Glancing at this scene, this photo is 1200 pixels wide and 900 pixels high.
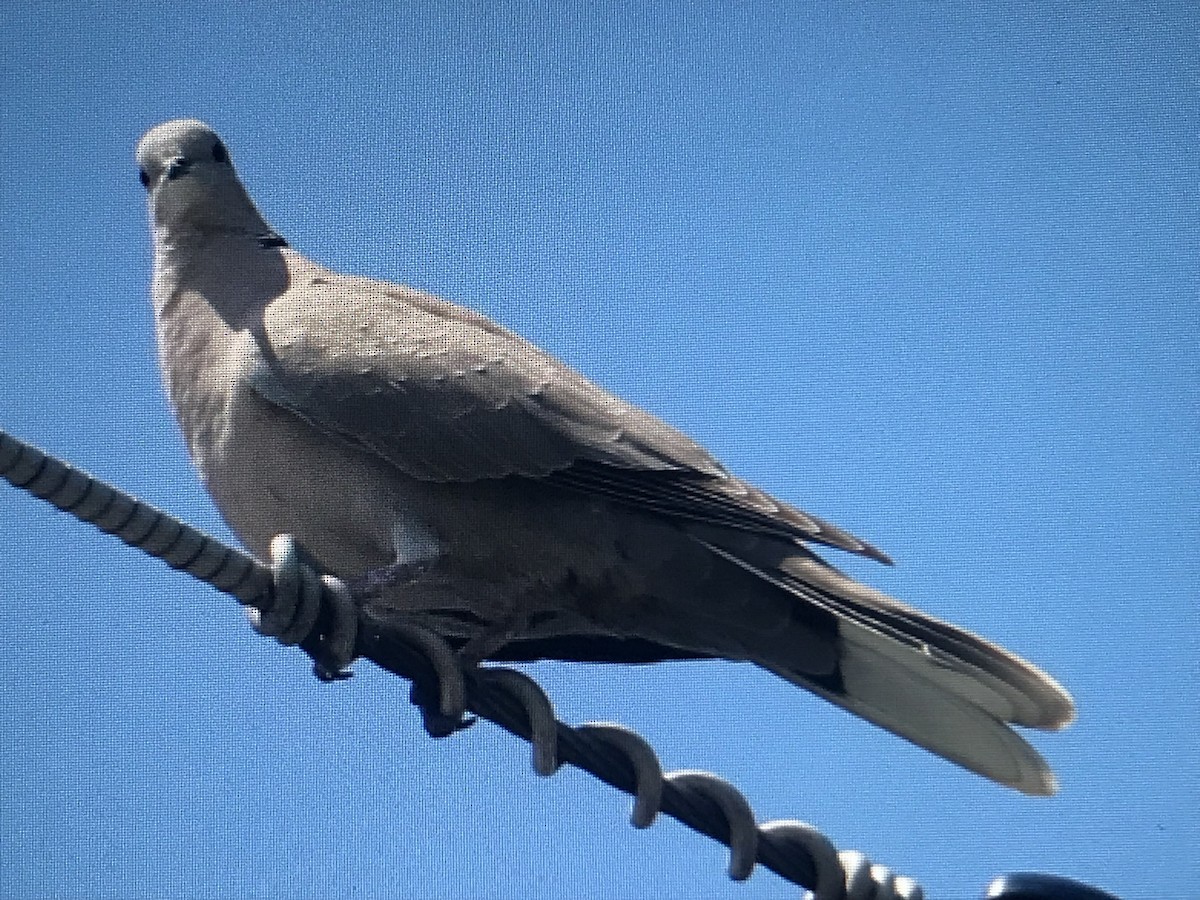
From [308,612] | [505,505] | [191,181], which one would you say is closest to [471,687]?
[308,612]

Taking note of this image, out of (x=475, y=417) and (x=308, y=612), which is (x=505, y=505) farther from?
(x=308, y=612)

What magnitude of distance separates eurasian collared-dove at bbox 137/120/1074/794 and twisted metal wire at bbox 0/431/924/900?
2.86 feet

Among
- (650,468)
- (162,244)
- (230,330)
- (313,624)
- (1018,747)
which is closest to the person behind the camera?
(313,624)

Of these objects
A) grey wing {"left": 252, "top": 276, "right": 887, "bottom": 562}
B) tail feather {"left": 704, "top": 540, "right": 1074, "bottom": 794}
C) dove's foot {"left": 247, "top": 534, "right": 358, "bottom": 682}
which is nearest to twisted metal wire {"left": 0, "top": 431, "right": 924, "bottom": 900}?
dove's foot {"left": 247, "top": 534, "right": 358, "bottom": 682}

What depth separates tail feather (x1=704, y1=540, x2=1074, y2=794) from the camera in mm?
3812

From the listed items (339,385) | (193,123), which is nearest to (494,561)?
(339,385)

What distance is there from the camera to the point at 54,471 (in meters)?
2.61

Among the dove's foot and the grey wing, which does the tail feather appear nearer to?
the grey wing

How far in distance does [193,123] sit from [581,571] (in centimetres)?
166

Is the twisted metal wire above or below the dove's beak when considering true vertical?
below

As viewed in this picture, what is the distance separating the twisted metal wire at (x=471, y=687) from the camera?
2.73m

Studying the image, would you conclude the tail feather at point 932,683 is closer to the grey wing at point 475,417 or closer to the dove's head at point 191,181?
the grey wing at point 475,417

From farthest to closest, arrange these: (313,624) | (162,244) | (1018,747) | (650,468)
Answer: (162,244) < (650,468) < (1018,747) < (313,624)

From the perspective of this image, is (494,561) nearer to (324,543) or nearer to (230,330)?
(324,543)
